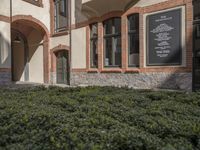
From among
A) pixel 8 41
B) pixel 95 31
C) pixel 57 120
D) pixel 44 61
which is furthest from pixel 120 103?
pixel 44 61

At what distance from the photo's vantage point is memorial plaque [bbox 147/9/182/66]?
1089 centimetres

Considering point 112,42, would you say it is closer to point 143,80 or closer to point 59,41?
point 143,80

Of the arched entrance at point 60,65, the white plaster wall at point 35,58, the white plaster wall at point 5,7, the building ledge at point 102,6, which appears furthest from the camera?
the white plaster wall at point 35,58

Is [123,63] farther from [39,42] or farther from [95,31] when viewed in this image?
[39,42]

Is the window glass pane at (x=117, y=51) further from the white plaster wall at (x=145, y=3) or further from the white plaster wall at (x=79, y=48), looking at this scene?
the white plaster wall at (x=79, y=48)

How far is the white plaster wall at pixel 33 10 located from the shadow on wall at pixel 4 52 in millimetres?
1838

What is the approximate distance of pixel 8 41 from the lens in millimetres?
15227

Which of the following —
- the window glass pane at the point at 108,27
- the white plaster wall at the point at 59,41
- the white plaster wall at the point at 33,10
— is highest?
the white plaster wall at the point at 33,10

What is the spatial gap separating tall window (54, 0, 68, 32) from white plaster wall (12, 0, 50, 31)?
0.62 metres

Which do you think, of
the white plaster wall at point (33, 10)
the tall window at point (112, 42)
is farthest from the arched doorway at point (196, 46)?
the white plaster wall at point (33, 10)

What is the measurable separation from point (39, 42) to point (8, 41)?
13.9 ft

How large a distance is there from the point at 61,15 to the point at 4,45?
460 cm

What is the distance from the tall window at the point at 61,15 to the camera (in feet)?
57.0

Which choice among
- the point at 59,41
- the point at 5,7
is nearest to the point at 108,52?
the point at 59,41
